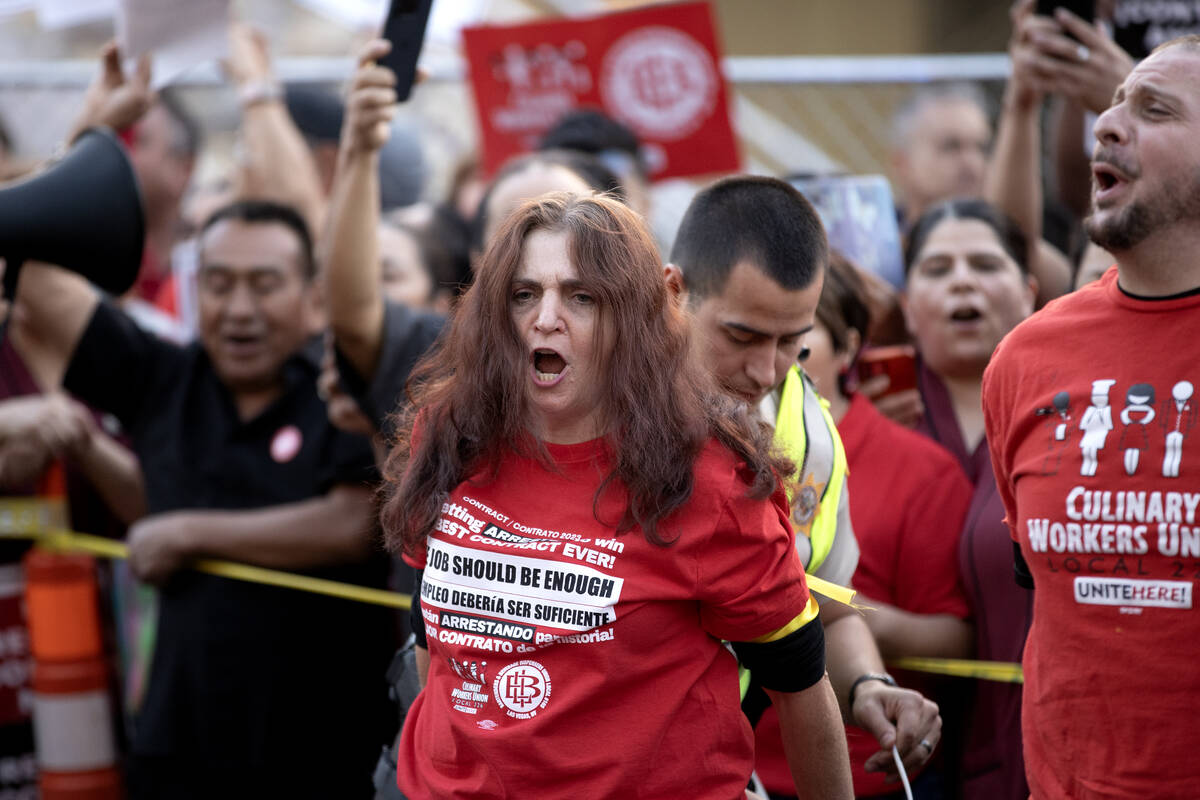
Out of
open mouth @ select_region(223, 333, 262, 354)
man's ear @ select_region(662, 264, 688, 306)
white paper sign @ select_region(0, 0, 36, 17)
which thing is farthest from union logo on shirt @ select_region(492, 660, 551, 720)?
white paper sign @ select_region(0, 0, 36, 17)

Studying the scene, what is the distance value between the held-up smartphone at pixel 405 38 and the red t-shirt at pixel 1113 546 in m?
1.76

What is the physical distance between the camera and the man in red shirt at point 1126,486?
7.08ft

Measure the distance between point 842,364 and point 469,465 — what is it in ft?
4.04

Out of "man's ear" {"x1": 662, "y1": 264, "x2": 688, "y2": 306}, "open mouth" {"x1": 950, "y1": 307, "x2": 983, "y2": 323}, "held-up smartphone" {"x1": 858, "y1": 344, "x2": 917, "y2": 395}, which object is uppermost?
"man's ear" {"x1": 662, "y1": 264, "x2": 688, "y2": 306}

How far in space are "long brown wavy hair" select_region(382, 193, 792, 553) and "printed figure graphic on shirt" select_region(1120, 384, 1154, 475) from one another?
1.82 ft

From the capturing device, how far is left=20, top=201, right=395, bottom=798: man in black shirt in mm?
3799

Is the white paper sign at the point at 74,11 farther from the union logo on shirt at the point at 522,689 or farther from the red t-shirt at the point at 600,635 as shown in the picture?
the union logo on shirt at the point at 522,689

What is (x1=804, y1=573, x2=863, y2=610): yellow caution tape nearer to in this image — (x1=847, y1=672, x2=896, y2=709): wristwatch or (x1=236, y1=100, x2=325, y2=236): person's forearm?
(x1=847, y1=672, x2=896, y2=709): wristwatch

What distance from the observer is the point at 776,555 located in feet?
6.95

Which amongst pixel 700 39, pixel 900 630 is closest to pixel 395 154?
pixel 700 39

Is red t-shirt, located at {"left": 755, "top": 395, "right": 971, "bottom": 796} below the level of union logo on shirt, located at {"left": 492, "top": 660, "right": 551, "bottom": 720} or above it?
below

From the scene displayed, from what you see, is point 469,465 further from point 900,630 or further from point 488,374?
point 900,630

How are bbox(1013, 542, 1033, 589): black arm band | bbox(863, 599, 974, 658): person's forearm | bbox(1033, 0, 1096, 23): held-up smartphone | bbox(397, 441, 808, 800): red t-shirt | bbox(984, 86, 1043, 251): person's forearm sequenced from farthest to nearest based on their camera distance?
bbox(984, 86, 1043, 251): person's forearm < bbox(1033, 0, 1096, 23): held-up smartphone < bbox(863, 599, 974, 658): person's forearm < bbox(1013, 542, 1033, 589): black arm band < bbox(397, 441, 808, 800): red t-shirt

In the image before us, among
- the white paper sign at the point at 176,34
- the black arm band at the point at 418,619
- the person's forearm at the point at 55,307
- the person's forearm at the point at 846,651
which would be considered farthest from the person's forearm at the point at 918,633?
the white paper sign at the point at 176,34
